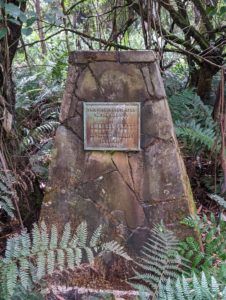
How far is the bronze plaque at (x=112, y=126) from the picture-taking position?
2555mm

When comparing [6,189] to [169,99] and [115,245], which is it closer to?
[115,245]

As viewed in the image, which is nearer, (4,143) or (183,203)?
(183,203)

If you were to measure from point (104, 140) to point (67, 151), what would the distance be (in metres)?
0.25

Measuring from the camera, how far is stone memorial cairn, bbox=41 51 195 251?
8.36 feet

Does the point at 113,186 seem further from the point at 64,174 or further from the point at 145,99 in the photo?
the point at 145,99

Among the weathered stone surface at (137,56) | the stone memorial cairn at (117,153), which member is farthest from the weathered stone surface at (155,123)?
the weathered stone surface at (137,56)

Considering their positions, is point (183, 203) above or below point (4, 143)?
below

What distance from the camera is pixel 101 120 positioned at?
Answer: 2.59m

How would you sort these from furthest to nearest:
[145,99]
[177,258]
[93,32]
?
[93,32]
[145,99]
[177,258]

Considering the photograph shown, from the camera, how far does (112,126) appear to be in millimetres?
2590

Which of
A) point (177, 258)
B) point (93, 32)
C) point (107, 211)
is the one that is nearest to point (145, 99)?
point (107, 211)

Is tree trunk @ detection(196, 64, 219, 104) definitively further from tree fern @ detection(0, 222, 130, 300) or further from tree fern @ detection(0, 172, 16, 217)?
tree fern @ detection(0, 222, 130, 300)

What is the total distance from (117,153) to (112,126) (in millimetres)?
170

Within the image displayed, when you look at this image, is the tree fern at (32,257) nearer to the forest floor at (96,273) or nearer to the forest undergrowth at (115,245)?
the forest undergrowth at (115,245)
